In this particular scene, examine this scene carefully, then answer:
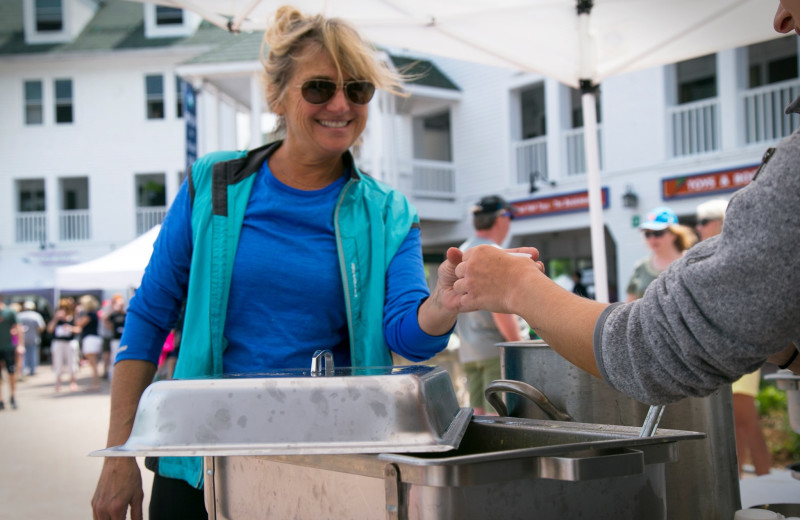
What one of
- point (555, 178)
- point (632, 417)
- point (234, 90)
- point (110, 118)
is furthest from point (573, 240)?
point (632, 417)

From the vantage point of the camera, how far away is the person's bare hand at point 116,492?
1.52 metres

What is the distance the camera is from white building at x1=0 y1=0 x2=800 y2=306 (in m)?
13.2

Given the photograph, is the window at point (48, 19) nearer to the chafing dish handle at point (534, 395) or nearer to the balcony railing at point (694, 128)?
the balcony railing at point (694, 128)

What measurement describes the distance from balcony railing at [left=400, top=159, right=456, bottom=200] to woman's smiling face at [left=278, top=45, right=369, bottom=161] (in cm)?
1500

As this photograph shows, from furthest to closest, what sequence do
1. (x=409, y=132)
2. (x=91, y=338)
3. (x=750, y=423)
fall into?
(x=409, y=132) < (x=91, y=338) < (x=750, y=423)

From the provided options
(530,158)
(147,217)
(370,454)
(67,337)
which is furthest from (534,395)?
(147,217)

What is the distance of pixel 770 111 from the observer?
1213 cm

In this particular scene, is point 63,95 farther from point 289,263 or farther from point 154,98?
point 289,263

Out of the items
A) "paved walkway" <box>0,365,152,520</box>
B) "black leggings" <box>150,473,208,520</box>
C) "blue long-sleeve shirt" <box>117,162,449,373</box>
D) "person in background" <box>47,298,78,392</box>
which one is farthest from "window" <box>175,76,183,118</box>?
"black leggings" <box>150,473,208,520</box>

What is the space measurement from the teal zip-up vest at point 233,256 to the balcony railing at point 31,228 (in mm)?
23097

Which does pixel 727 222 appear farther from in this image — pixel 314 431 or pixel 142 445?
pixel 142 445

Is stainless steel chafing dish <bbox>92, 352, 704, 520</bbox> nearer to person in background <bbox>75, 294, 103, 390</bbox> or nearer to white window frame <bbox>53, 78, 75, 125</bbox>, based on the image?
person in background <bbox>75, 294, 103, 390</bbox>

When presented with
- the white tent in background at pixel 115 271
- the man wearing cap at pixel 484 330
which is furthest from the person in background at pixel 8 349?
the man wearing cap at pixel 484 330

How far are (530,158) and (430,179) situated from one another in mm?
2561
